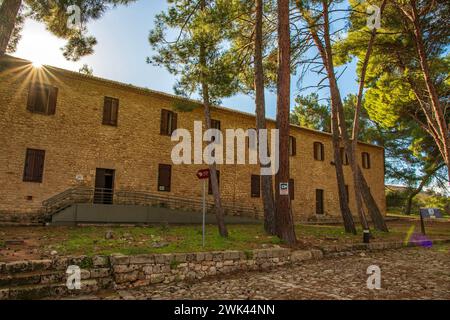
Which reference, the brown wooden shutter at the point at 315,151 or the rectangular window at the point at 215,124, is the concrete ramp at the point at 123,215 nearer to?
the rectangular window at the point at 215,124

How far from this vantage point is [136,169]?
15.0 m

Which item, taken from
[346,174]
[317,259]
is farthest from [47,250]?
[346,174]

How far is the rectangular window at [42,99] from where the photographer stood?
12.9 meters

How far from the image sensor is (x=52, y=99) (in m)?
13.3

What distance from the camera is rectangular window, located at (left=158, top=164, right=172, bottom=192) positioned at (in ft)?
51.3

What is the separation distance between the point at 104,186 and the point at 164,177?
9.39ft

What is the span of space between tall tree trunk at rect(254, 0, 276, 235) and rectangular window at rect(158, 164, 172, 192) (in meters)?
6.64

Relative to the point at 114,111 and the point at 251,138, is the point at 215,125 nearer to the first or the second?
the point at 251,138

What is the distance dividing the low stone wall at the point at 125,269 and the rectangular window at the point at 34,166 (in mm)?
8210

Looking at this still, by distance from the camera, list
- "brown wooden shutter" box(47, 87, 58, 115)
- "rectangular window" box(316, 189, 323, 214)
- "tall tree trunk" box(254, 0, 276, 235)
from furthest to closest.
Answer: "rectangular window" box(316, 189, 323, 214) → "brown wooden shutter" box(47, 87, 58, 115) → "tall tree trunk" box(254, 0, 276, 235)

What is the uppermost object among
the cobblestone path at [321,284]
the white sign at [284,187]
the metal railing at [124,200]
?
the white sign at [284,187]

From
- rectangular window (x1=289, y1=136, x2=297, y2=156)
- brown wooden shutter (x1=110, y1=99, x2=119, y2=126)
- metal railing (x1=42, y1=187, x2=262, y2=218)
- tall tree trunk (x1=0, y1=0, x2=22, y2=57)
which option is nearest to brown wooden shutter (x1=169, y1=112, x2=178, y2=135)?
brown wooden shutter (x1=110, y1=99, x2=119, y2=126)

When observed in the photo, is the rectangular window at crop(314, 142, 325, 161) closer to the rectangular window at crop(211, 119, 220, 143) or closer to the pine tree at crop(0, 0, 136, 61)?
the rectangular window at crop(211, 119, 220, 143)

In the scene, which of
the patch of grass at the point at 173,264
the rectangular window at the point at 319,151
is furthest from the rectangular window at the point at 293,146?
the patch of grass at the point at 173,264
